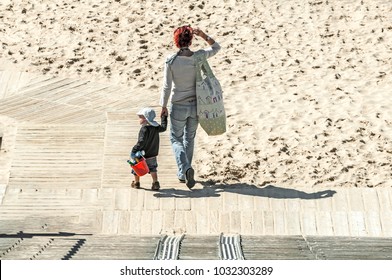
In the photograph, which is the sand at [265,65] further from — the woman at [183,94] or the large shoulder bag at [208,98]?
the large shoulder bag at [208,98]

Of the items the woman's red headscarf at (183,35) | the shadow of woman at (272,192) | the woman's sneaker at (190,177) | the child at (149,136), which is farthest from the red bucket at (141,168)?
the woman's red headscarf at (183,35)

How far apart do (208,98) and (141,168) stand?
40.2 inches

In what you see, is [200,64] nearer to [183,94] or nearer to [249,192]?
[183,94]

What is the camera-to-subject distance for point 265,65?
12.2 metres

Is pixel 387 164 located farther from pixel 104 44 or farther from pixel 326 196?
pixel 104 44

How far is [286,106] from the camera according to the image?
1114cm

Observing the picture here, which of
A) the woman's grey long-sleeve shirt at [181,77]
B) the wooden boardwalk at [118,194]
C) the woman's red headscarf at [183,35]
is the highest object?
the woman's red headscarf at [183,35]

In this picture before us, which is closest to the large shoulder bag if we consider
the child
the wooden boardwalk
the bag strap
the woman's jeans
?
the bag strap

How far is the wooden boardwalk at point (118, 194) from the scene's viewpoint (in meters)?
8.56

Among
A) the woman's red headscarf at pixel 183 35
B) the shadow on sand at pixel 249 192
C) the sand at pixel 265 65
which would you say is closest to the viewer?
the woman's red headscarf at pixel 183 35

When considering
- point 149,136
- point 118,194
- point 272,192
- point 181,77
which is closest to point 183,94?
point 181,77

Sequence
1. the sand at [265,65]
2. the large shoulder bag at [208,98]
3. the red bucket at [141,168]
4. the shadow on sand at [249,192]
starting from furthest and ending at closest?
the sand at [265,65]
the shadow on sand at [249,192]
the red bucket at [141,168]
the large shoulder bag at [208,98]
